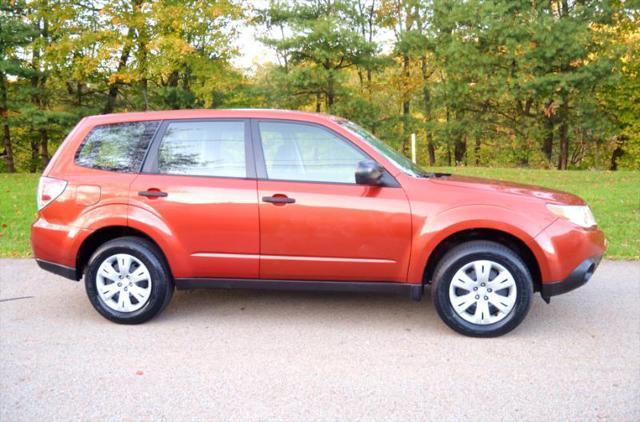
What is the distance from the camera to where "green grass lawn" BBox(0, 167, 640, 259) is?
25.4 ft

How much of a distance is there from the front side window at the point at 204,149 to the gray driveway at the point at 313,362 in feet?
4.24

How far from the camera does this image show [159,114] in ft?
16.3

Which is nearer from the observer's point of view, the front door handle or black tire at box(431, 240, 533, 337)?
black tire at box(431, 240, 533, 337)

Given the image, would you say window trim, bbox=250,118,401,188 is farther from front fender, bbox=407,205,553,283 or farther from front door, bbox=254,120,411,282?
front fender, bbox=407,205,553,283

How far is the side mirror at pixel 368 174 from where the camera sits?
4.37m

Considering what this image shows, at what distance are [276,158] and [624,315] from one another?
327 cm

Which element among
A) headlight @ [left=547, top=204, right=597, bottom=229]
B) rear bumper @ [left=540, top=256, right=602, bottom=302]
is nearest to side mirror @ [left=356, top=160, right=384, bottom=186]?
headlight @ [left=547, top=204, right=597, bottom=229]

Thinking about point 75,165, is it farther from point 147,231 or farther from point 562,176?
point 562,176

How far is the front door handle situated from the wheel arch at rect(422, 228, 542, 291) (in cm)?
119

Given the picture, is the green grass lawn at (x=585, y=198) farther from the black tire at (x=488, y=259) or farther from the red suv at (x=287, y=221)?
the black tire at (x=488, y=259)

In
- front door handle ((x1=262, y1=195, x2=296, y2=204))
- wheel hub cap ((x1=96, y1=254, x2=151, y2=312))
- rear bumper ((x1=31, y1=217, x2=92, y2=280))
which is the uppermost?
front door handle ((x1=262, y1=195, x2=296, y2=204))

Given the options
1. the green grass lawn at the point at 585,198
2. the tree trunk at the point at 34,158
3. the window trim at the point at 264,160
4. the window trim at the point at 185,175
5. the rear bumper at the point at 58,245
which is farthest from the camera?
the tree trunk at the point at 34,158

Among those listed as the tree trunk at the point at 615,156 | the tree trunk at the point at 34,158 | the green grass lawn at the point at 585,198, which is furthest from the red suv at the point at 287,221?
the tree trunk at the point at 615,156

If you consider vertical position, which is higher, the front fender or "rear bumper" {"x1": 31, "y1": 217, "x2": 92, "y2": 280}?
the front fender
